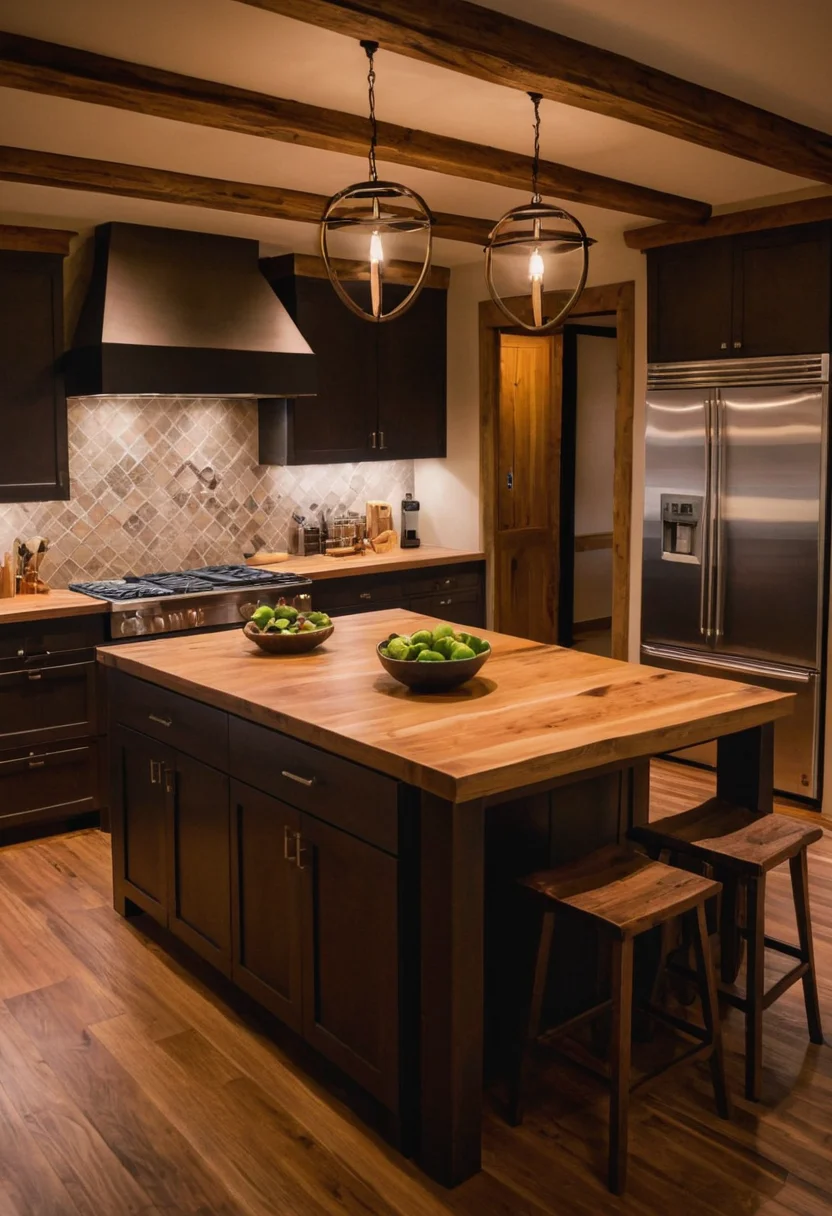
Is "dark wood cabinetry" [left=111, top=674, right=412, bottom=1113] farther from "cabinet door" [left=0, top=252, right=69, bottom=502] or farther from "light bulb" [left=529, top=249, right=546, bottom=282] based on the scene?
"cabinet door" [left=0, top=252, right=69, bottom=502]

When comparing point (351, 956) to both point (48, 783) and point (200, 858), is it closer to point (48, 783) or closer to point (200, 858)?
point (200, 858)

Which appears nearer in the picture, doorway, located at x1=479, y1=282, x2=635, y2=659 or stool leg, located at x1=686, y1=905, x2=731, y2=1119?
stool leg, located at x1=686, y1=905, x2=731, y2=1119

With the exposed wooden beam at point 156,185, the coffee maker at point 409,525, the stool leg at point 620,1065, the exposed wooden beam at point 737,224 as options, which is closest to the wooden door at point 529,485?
the coffee maker at point 409,525

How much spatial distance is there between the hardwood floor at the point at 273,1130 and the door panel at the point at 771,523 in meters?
1.93

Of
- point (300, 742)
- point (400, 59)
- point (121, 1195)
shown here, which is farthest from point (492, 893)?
point (400, 59)

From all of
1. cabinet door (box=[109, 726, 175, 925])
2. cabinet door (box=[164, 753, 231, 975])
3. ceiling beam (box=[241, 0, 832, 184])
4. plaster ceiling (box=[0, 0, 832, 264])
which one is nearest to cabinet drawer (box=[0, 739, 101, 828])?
cabinet door (box=[109, 726, 175, 925])

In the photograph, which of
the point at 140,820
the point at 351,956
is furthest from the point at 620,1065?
the point at 140,820

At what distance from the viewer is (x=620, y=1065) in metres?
2.50

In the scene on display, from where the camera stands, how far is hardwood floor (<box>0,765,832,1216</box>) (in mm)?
2469

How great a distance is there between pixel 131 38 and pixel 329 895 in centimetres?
232

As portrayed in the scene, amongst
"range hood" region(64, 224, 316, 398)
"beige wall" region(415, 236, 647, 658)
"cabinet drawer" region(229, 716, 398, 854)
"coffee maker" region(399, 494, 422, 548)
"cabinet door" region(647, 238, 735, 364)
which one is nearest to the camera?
"cabinet drawer" region(229, 716, 398, 854)

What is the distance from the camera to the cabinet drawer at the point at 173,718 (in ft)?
10.7

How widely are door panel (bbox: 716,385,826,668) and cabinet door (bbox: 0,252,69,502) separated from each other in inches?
122

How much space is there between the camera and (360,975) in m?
2.73
